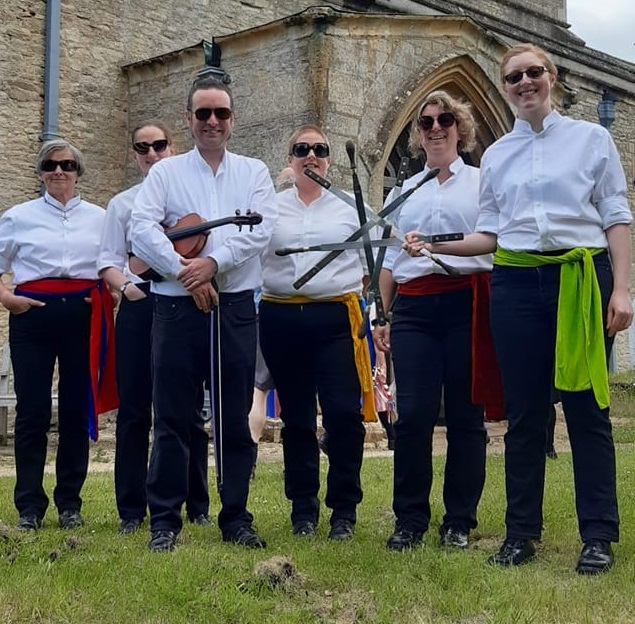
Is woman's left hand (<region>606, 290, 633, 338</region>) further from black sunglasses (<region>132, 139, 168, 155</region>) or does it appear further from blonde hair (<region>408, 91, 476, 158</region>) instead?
black sunglasses (<region>132, 139, 168, 155</region>)

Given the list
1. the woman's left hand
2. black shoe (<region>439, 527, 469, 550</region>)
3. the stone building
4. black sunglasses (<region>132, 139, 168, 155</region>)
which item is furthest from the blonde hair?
the stone building

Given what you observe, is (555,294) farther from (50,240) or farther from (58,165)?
(58,165)

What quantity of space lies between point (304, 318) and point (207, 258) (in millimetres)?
663

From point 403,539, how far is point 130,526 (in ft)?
4.68

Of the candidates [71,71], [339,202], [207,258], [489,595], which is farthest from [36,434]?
[71,71]

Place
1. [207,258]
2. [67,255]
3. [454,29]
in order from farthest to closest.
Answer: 1. [454,29]
2. [67,255]
3. [207,258]

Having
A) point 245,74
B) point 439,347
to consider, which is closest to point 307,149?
point 439,347

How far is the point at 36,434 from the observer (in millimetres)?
5285

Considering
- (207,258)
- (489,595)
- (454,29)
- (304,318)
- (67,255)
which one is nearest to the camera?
(489,595)

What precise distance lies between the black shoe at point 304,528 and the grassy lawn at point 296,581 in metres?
0.05

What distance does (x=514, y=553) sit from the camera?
4133mm

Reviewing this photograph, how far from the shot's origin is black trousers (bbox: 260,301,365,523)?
480cm

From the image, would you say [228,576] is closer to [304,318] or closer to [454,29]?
[304,318]

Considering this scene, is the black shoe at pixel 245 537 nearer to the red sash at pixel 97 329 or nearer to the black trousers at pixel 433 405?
the black trousers at pixel 433 405
